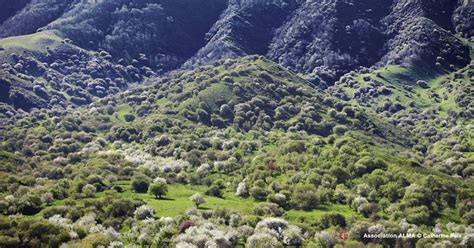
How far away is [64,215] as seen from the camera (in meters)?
71.1

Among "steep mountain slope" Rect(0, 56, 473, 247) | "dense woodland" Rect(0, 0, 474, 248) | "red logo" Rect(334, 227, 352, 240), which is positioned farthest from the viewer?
"steep mountain slope" Rect(0, 56, 473, 247)

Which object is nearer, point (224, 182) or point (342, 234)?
point (342, 234)

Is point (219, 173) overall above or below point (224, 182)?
above

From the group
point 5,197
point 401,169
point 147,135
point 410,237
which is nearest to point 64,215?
point 5,197

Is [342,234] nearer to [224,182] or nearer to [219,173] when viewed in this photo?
[224,182]

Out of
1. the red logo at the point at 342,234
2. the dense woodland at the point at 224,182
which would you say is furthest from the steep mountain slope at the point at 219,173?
the red logo at the point at 342,234

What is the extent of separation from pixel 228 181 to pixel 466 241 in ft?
189

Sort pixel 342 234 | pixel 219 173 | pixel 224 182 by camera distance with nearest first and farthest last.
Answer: pixel 342 234 → pixel 224 182 → pixel 219 173

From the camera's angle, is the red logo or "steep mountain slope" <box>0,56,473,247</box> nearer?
the red logo

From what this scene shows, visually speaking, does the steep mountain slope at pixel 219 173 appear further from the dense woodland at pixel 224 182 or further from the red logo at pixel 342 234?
the red logo at pixel 342 234

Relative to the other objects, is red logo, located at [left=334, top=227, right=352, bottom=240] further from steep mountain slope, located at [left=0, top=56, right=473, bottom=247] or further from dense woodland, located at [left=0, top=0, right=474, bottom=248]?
steep mountain slope, located at [left=0, top=56, right=473, bottom=247]

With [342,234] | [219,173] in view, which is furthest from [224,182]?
[342,234]

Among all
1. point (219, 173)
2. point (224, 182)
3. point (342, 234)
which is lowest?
point (342, 234)

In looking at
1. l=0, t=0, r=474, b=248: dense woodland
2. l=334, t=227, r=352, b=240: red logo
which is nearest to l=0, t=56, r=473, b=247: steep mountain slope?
l=0, t=0, r=474, b=248: dense woodland
